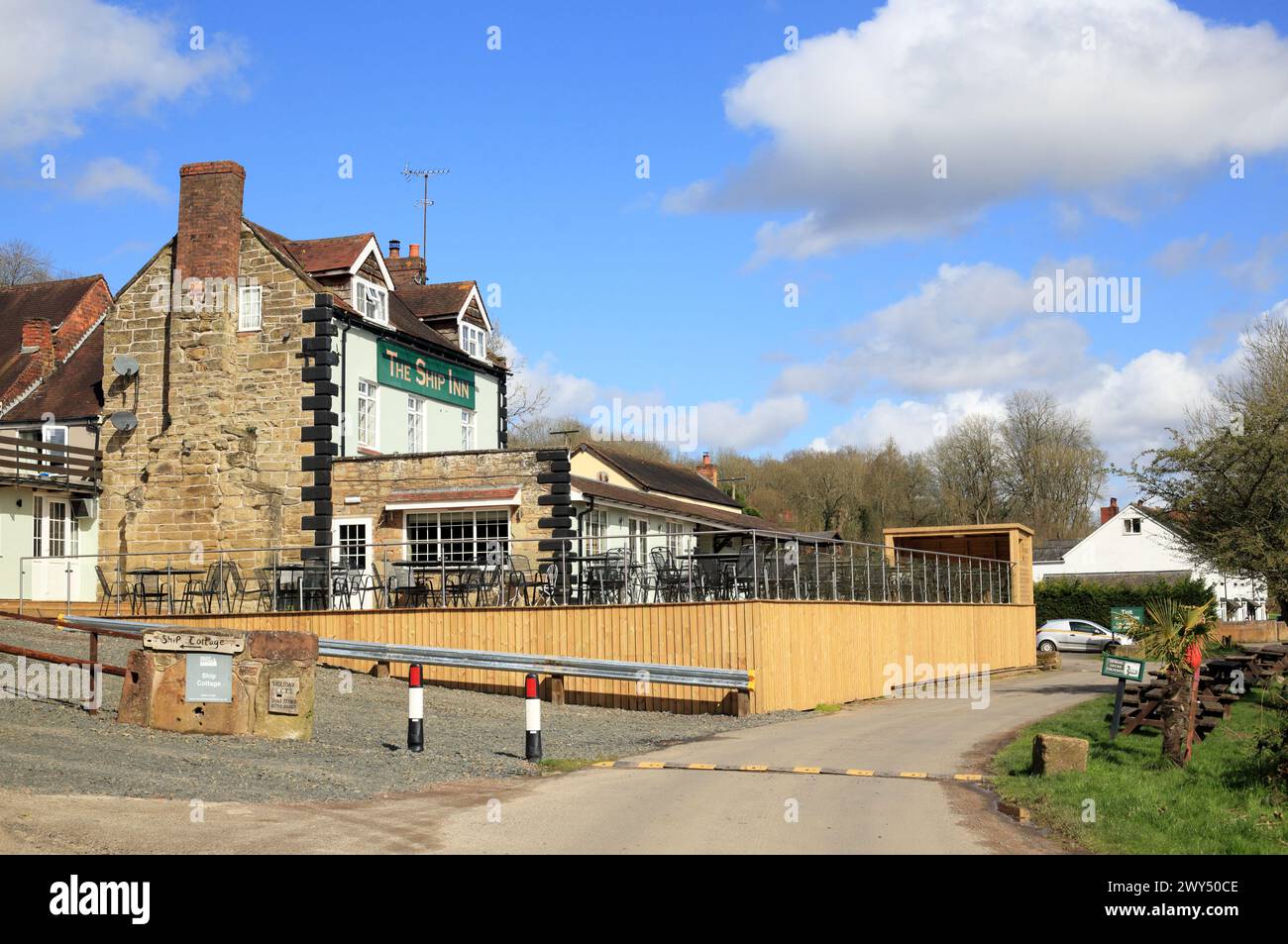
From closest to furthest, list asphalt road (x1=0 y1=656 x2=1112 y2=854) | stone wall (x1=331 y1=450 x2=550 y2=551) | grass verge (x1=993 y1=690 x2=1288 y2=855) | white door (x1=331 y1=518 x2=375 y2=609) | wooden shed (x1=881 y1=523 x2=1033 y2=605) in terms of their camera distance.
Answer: asphalt road (x1=0 y1=656 x2=1112 y2=854) → grass verge (x1=993 y1=690 x2=1288 y2=855) → white door (x1=331 y1=518 x2=375 y2=609) → stone wall (x1=331 y1=450 x2=550 y2=551) → wooden shed (x1=881 y1=523 x2=1033 y2=605)

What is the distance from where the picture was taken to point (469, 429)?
3531 centimetres

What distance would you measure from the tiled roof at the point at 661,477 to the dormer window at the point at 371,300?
10.4 metres

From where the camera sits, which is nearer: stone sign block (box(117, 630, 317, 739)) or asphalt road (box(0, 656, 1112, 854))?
asphalt road (box(0, 656, 1112, 854))

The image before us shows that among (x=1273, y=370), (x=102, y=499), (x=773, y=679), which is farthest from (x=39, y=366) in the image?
(x=1273, y=370)

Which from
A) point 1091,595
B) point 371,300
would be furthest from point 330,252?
point 1091,595

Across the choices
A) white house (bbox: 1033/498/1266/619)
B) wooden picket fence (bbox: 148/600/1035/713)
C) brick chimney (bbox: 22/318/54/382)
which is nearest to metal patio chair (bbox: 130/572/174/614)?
wooden picket fence (bbox: 148/600/1035/713)

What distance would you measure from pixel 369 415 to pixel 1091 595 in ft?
112

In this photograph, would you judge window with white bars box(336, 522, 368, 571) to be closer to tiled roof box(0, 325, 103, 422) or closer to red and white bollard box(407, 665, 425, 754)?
tiled roof box(0, 325, 103, 422)

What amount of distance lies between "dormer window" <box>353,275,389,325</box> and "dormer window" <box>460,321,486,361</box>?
3.78 meters

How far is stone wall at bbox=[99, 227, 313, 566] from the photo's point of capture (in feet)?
92.0

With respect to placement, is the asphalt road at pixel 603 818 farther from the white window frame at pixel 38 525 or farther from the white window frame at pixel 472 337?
the white window frame at pixel 472 337

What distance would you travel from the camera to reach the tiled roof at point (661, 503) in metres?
30.9
